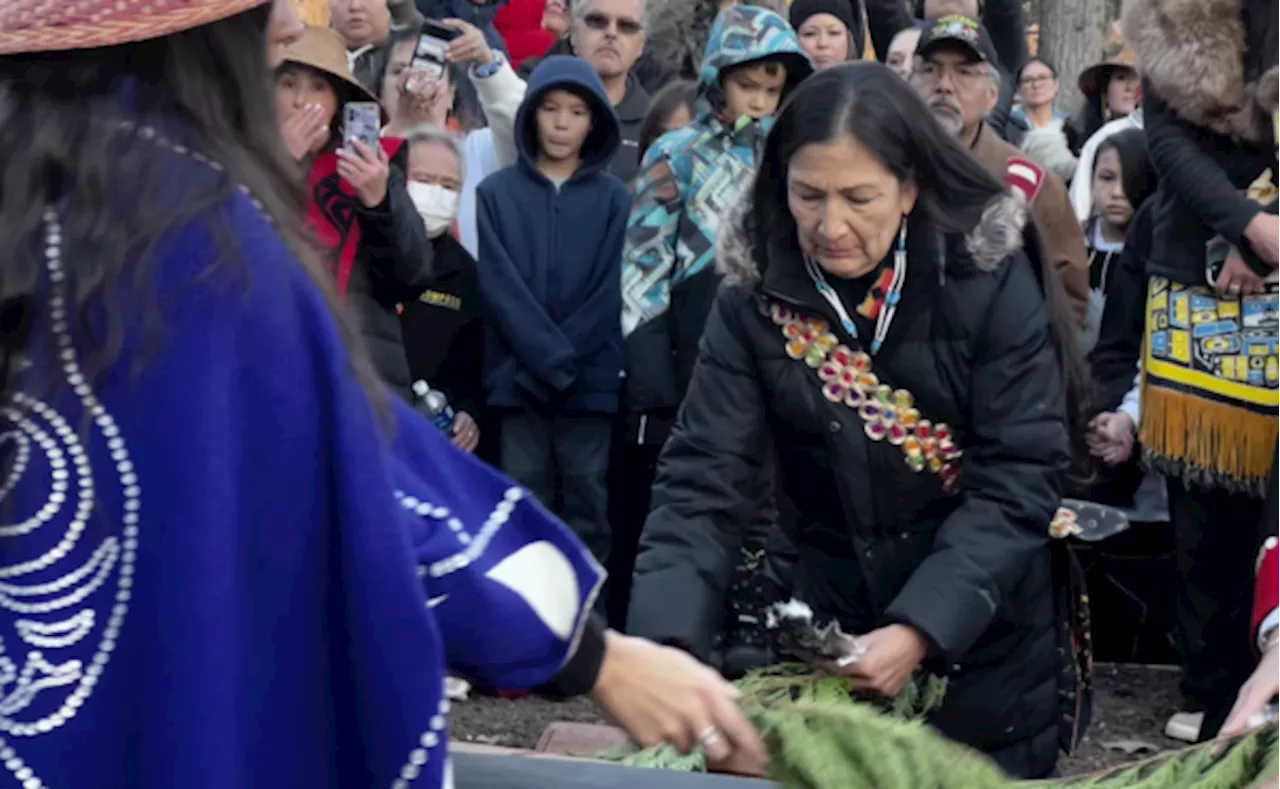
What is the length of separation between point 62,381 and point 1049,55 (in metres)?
11.0

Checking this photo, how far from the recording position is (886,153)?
343 cm

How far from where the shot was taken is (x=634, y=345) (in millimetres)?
5855

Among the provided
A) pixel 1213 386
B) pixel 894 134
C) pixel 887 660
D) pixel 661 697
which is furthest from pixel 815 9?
pixel 661 697

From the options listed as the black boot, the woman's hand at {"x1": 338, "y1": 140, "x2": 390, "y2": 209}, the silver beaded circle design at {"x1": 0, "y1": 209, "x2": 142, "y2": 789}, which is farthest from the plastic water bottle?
the silver beaded circle design at {"x1": 0, "y1": 209, "x2": 142, "y2": 789}

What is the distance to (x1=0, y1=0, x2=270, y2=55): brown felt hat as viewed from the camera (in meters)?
1.80

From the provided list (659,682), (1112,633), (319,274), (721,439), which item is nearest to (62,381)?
(319,274)

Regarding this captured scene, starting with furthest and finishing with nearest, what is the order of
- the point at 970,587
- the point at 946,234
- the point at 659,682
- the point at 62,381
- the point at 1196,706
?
the point at 1196,706 < the point at 946,234 < the point at 970,587 < the point at 659,682 < the point at 62,381

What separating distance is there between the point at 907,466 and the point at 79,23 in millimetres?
2005

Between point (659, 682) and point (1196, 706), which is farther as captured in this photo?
point (1196, 706)

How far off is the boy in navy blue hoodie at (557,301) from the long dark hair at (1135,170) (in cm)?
212

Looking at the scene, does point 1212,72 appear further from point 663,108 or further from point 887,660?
point 887,660

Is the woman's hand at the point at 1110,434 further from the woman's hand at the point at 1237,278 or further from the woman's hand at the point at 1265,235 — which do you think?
the woman's hand at the point at 1265,235

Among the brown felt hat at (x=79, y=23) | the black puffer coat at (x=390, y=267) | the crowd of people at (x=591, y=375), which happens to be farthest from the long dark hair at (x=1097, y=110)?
the brown felt hat at (x=79, y=23)

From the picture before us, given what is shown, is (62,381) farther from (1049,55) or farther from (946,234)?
(1049,55)
